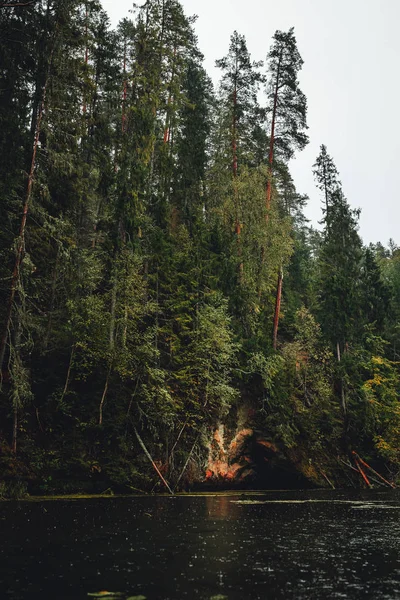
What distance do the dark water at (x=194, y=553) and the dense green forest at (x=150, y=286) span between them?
695cm

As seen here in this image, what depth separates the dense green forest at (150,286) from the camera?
21.2 m

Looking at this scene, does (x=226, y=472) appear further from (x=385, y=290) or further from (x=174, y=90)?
(x=385, y=290)

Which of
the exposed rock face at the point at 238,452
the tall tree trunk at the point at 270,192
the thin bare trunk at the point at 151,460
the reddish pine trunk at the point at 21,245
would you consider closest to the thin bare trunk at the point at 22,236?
the reddish pine trunk at the point at 21,245

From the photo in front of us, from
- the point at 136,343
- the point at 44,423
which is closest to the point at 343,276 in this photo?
the point at 136,343

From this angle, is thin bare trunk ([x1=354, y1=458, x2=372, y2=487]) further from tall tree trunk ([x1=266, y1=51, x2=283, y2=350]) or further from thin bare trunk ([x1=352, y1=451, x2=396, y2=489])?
tall tree trunk ([x1=266, y1=51, x2=283, y2=350])

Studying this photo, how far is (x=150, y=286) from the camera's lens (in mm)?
29922

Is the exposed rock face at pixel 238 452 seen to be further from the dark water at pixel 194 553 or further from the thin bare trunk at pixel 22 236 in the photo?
the thin bare trunk at pixel 22 236

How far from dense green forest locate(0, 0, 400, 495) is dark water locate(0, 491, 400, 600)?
6.95 meters

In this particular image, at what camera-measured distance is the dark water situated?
6.97m

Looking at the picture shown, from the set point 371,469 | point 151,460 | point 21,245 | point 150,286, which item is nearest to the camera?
point 21,245

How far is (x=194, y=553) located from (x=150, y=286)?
21286 millimetres

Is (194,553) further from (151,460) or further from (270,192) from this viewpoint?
(270,192)

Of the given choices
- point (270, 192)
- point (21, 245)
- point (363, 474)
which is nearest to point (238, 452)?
point (363, 474)

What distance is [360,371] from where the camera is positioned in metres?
41.3
